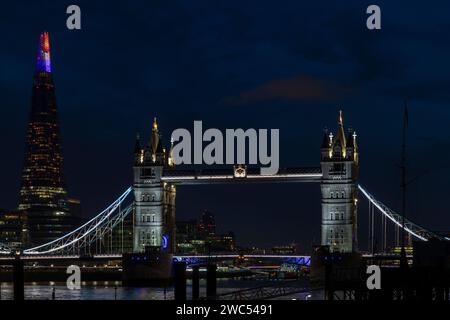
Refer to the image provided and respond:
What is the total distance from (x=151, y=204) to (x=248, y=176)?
12.7 meters

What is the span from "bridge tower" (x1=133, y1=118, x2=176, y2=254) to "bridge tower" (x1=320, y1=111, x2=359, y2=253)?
17.7 metres

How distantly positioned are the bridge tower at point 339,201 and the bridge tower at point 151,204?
17.7 m

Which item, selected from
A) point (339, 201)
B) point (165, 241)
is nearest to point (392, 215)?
point (339, 201)

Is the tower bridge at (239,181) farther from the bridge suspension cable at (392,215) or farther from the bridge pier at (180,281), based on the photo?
the bridge pier at (180,281)

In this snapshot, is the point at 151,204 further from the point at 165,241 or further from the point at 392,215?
the point at 392,215

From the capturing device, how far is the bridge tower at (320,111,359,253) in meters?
123

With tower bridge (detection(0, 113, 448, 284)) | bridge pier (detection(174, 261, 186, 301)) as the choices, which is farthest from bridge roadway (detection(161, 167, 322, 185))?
bridge pier (detection(174, 261, 186, 301))

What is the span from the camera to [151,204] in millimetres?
128375

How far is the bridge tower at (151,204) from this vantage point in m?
128

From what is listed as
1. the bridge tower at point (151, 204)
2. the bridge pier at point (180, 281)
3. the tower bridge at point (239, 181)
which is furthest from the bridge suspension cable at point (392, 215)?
the bridge pier at point (180, 281)

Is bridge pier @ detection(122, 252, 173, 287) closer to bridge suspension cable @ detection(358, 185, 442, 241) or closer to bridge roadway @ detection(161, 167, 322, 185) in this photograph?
bridge roadway @ detection(161, 167, 322, 185)

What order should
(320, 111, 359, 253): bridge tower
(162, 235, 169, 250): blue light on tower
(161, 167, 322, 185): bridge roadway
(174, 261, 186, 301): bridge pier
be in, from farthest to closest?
(162, 235, 169, 250): blue light on tower
(320, 111, 359, 253): bridge tower
(161, 167, 322, 185): bridge roadway
(174, 261, 186, 301): bridge pier

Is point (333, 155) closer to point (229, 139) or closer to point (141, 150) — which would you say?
point (141, 150)
